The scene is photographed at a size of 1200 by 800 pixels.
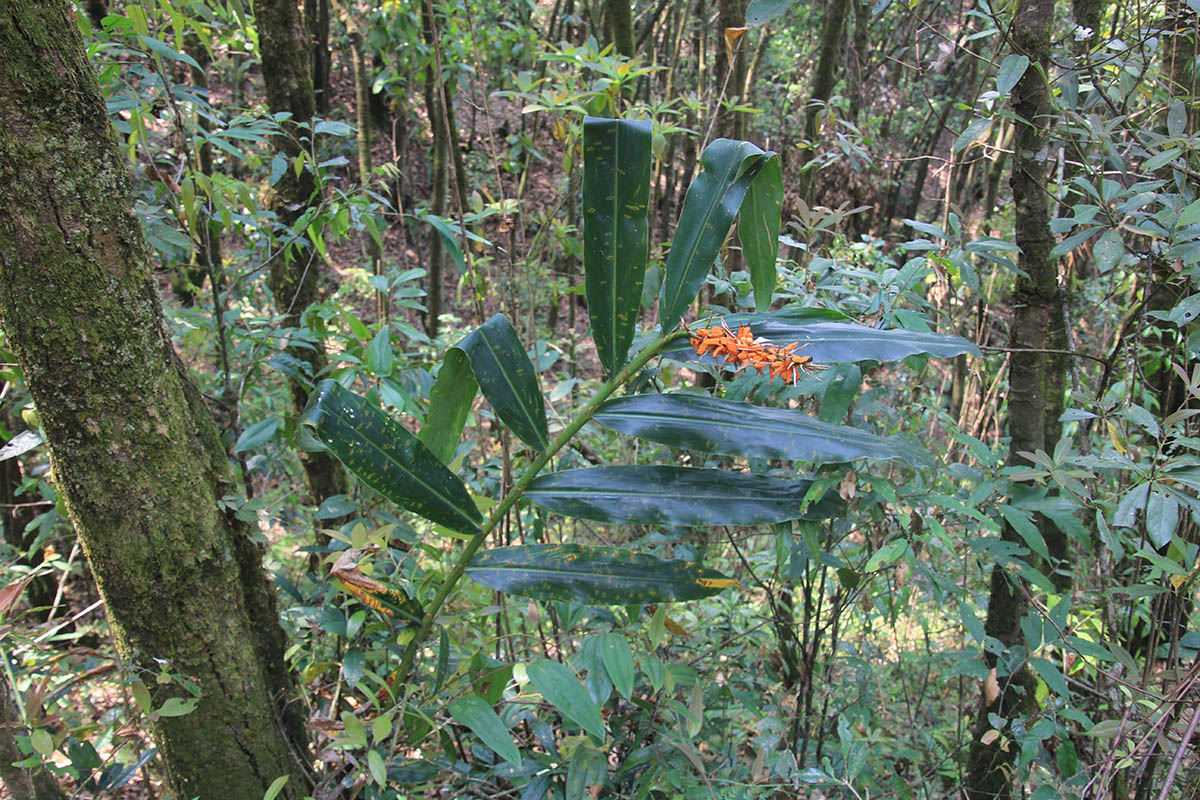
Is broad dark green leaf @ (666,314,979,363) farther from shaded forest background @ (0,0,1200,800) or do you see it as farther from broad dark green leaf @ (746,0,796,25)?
broad dark green leaf @ (746,0,796,25)

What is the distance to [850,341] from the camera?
0.94 metres

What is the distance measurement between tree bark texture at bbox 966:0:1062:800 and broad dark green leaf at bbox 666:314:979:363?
2.53ft

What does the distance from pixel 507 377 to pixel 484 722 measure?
0.50 metres

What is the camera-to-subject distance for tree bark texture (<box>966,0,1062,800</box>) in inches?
58.7

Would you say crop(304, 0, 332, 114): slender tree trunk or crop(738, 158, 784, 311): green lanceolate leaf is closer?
crop(738, 158, 784, 311): green lanceolate leaf

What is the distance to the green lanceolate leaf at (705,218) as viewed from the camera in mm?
990

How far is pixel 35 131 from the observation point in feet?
3.21

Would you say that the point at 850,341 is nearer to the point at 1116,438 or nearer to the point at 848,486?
the point at 848,486

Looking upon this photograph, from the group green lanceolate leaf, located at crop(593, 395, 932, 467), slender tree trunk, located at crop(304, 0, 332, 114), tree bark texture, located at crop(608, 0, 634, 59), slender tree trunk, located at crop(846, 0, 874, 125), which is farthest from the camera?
slender tree trunk, located at crop(846, 0, 874, 125)

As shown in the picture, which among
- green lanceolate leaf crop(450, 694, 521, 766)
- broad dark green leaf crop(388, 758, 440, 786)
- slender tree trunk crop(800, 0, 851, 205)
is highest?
slender tree trunk crop(800, 0, 851, 205)

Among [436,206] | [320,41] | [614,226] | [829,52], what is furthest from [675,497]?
[320,41]

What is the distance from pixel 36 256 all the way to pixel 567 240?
88.9 inches

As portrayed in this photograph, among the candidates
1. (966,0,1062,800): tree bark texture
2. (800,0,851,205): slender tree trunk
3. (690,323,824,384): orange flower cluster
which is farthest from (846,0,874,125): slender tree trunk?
(690,323,824,384): orange flower cluster

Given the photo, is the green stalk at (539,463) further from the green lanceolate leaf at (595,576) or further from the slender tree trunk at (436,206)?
the slender tree trunk at (436,206)
